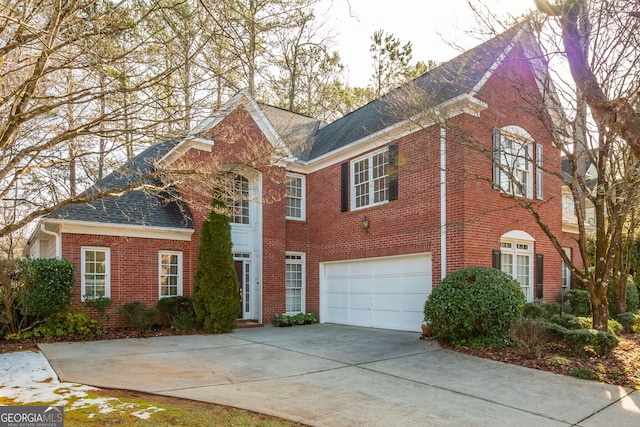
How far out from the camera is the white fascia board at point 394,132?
10.6m

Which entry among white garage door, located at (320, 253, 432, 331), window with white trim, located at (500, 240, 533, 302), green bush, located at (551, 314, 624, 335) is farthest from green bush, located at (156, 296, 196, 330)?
green bush, located at (551, 314, 624, 335)

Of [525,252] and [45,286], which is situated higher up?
[525,252]

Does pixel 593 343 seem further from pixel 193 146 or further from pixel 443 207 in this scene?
pixel 193 146

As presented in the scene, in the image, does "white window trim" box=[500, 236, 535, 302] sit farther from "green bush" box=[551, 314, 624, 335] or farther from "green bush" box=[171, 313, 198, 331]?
"green bush" box=[171, 313, 198, 331]

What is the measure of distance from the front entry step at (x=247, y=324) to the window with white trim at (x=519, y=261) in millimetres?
7524

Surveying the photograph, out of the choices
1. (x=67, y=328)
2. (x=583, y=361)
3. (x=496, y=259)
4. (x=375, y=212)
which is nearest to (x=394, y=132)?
(x=375, y=212)

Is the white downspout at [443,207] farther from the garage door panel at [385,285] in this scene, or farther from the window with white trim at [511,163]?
the garage door panel at [385,285]

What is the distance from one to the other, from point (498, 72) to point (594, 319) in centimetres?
612

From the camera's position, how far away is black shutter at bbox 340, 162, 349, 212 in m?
A: 14.4

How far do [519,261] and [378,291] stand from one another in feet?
13.3

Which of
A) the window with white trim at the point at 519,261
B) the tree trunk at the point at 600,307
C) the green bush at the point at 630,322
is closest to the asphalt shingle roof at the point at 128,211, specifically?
the window with white trim at the point at 519,261

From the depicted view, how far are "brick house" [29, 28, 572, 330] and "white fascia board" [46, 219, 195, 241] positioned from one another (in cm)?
4

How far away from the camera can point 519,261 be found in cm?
1262

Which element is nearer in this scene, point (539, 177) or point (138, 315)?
point (138, 315)
